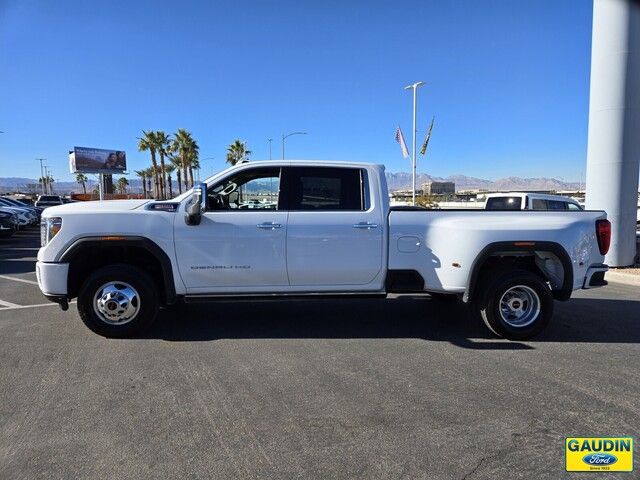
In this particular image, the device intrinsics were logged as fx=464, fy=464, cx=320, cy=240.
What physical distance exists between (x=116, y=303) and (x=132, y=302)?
168 millimetres

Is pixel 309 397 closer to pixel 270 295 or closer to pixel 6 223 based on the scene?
pixel 270 295

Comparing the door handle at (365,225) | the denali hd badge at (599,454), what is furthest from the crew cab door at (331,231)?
the denali hd badge at (599,454)

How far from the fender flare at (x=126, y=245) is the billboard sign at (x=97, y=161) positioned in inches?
2349

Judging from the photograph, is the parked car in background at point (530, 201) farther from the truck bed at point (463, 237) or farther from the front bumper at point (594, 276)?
the truck bed at point (463, 237)

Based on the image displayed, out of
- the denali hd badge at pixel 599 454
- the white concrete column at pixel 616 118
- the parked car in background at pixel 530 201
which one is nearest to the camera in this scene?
the denali hd badge at pixel 599 454

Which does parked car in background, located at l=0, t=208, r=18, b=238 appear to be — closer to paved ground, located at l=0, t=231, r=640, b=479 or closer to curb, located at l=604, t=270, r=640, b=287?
paved ground, located at l=0, t=231, r=640, b=479

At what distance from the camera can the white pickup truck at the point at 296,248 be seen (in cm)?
510

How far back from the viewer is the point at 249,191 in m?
5.40

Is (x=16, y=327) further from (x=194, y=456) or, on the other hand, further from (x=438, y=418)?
(x=438, y=418)

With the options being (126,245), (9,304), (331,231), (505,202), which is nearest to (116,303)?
(126,245)

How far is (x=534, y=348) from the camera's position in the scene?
5035 mm

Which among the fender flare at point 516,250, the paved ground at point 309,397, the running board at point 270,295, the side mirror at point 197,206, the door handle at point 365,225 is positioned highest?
the side mirror at point 197,206

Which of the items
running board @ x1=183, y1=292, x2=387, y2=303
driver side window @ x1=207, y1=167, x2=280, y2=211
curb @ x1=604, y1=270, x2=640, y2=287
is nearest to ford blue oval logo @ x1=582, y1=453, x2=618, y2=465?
running board @ x1=183, y1=292, x2=387, y2=303

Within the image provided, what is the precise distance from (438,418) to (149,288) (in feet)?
11.1
